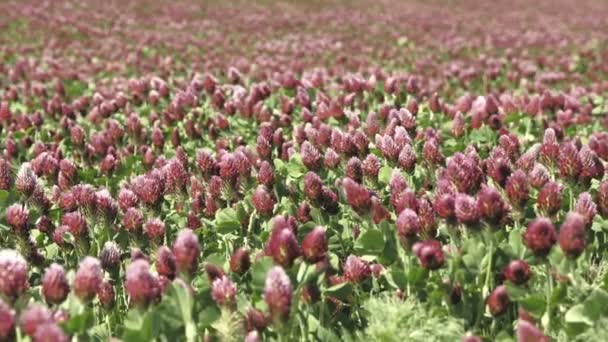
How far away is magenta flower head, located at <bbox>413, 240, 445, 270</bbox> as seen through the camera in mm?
2949

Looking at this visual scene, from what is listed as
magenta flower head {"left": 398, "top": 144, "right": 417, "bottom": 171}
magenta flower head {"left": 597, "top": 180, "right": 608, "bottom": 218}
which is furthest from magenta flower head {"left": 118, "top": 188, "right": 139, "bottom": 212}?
magenta flower head {"left": 597, "top": 180, "right": 608, "bottom": 218}

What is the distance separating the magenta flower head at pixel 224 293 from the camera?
2.81 m

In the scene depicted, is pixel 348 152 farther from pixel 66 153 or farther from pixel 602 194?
pixel 66 153

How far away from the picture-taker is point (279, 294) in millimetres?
2678

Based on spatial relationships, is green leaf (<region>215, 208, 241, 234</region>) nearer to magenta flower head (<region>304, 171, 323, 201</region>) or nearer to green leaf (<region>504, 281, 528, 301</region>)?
magenta flower head (<region>304, 171, 323, 201</region>)

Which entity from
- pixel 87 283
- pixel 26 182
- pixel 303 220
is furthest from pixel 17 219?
pixel 303 220

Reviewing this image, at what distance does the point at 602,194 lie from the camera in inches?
135

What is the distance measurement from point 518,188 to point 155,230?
178cm

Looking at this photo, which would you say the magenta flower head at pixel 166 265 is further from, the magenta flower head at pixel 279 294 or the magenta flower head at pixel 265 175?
the magenta flower head at pixel 265 175

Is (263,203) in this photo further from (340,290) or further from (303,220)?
(340,290)

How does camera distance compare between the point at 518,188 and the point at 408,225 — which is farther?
the point at 518,188

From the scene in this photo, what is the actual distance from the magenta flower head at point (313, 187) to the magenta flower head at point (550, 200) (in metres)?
1.09

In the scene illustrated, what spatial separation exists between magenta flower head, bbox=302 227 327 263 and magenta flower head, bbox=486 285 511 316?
0.71 metres

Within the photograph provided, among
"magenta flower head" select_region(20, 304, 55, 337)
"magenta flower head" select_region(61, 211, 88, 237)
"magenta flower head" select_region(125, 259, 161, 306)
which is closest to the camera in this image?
"magenta flower head" select_region(20, 304, 55, 337)
